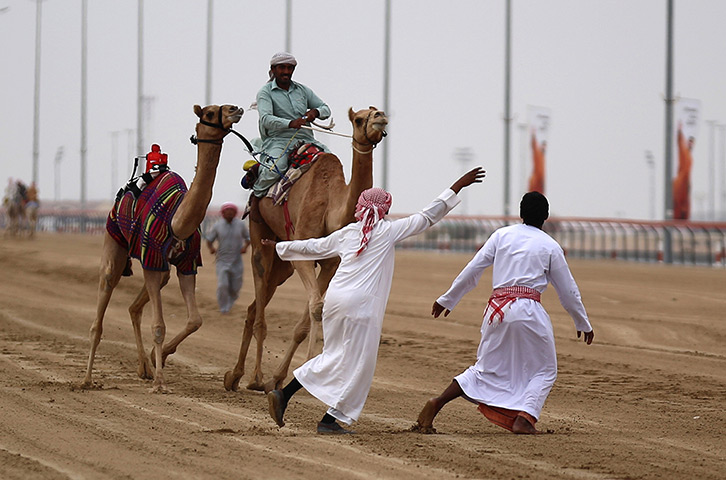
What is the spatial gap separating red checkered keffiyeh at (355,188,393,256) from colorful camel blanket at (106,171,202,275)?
10.9 feet

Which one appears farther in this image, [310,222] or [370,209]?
[310,222]

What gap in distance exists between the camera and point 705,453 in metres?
8.29

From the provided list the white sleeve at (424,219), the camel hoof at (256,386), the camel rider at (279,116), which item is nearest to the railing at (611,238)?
the camel rider at (279,116)

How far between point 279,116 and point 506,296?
14.2 ft

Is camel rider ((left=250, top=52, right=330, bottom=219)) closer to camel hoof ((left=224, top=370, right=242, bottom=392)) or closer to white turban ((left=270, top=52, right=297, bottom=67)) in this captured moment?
white turban ((left=270, top=52, right=297, bottom=67))

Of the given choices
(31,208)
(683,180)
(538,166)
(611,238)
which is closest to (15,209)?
(31,208)

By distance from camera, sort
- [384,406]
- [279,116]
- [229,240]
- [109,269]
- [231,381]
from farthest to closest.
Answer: [229,240] → [109,269] → [279,116] → [231,381] → [384,406]

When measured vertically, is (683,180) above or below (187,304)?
above

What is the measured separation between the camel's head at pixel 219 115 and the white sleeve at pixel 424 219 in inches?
106

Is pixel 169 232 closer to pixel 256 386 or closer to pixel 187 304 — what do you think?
pixel 187 304

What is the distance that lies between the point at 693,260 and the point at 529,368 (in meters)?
21.2

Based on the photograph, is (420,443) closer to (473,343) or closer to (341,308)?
(341,308)

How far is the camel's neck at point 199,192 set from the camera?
11.4 m

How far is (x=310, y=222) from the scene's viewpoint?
1139 centimetres
